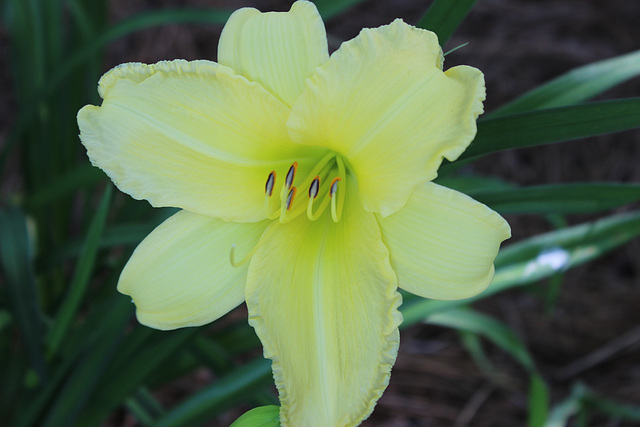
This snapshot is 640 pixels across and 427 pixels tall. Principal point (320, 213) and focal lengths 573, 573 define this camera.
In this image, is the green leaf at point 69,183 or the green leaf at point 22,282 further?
the green leaf at point 69,183

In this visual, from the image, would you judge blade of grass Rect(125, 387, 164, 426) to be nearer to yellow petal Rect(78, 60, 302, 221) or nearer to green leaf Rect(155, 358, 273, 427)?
green leaf Rect(155, 358, 273, 427)

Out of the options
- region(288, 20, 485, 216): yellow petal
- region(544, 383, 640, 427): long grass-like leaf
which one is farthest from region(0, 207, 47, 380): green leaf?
region(544, 383, 640, 427): long grass-like leaf

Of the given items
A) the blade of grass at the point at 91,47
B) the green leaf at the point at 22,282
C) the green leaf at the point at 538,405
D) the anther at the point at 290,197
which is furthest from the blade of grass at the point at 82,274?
the green leaf at the point at 538,405

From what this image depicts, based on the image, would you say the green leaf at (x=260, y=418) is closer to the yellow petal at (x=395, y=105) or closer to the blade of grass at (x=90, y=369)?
the yellow petal at (x=395, y=105)

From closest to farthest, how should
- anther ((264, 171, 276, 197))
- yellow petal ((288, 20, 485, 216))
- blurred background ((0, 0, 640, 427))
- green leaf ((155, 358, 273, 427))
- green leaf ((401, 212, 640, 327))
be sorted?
yellow petal ((288, 20, 485, 216)), anther ((264, 171, 276, 197)), green leaf ((155, 358, 273, 427)), green leaf ((401, 212, 640, 327)), blurred background ((0, 0, 640, 427))

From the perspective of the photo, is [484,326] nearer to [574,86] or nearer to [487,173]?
[574,86]

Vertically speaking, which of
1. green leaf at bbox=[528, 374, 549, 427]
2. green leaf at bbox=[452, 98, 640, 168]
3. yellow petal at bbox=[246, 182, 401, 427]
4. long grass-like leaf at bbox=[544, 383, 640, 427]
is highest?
green leaf at bbox=[452, 98, 640, 168]
